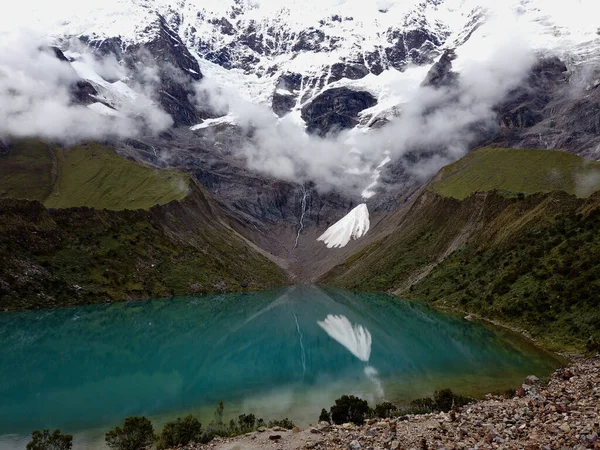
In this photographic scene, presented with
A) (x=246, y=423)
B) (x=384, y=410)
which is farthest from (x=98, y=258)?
(x=384, y=410)

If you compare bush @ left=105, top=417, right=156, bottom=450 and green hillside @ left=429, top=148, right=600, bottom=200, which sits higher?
green hillside @ left=429, top=148, right=600, bottom=200

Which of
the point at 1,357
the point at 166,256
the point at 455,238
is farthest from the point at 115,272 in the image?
the point at 455,238

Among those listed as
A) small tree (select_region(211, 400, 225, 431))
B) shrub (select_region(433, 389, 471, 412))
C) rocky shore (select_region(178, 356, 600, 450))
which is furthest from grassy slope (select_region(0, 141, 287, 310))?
rocky shore (select_region(178, 356, 600, 450))

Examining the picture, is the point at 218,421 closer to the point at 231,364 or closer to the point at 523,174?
the point at 231,364

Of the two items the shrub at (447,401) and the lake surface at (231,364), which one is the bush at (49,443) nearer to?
the lake surface at (231,364)

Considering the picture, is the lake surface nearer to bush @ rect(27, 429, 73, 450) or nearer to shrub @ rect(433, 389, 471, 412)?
bush @ rect(27, 429, 73, 450)

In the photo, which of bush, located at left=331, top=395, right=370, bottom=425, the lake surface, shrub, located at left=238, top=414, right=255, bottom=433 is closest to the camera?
bush, located at left=331, top=395, right=370, bottom=425
